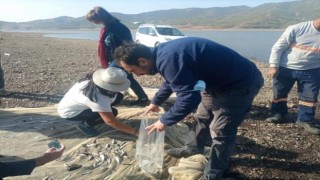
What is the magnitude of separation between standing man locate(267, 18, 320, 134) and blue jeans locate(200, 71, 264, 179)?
6.70 ft

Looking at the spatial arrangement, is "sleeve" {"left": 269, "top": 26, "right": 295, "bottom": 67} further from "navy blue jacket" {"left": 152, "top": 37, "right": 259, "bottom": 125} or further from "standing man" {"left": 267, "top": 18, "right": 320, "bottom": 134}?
"navy blue jacket" {"left": 152, "top": 37, "right": 259, "bottom": 125}

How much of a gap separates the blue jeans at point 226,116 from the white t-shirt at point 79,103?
1.19 meters

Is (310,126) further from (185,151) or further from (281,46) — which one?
(185,151)

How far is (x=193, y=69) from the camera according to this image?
121 inches

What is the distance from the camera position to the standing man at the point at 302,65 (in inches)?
202

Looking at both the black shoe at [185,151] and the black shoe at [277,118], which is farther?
the black shoe at [277,118]

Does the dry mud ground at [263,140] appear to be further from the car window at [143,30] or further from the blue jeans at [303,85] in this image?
the car window at [143,30]

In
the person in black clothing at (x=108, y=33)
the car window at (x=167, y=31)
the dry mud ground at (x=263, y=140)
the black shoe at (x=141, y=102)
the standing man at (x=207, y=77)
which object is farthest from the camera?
the car window at (x=167, y=31)

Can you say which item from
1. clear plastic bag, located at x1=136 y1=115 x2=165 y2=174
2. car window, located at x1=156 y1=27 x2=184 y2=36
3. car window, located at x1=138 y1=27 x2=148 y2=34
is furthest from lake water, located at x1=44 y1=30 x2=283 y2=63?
clear plastic bag, located at x1=136 y1=115 x2=165 y2=174

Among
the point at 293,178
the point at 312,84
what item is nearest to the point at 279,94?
the point at 312,84

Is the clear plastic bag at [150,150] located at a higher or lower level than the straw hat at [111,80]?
lower

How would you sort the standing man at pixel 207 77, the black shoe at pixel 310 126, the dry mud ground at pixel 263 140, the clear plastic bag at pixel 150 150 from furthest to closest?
1. the black shoe at pixel 310 126
2. the dry mud ground at pixel 263 140
3. the clear plastic bag at pixel 150 150
4. the standing man at pixel 207 77

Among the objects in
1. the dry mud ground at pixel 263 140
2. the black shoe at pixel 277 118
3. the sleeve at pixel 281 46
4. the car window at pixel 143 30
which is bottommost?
the dry mud ground at pixel 263 140

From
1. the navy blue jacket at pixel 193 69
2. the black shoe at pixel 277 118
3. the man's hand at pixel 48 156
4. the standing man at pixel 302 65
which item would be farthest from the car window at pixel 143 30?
the man's hand at pixel 48 156
